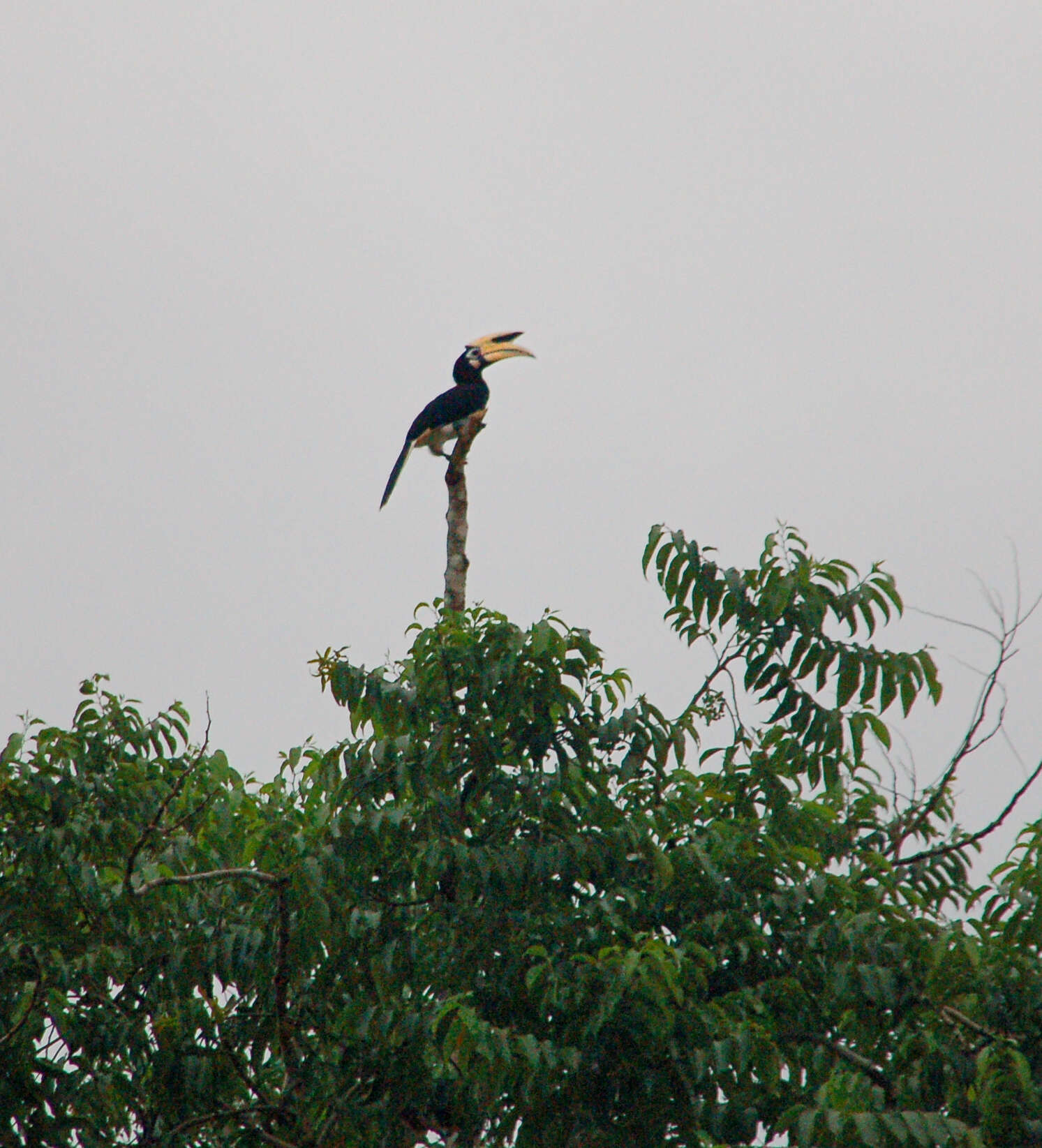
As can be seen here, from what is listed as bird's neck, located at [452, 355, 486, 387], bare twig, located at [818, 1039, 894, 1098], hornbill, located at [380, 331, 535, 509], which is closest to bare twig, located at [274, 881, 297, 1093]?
bare twig, located at [818, 1039, 894, 1098]

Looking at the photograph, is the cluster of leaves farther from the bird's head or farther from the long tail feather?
the bird's head

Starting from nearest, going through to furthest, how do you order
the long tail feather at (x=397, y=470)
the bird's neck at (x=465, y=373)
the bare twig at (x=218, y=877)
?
the bare twig at (x=218, y=877) < the long tail feather at (x=397, y=470) < the bird's neck at (x=465, y=373)

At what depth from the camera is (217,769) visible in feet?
15.6

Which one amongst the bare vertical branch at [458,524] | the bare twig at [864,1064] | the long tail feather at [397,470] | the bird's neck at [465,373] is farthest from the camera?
the bird's neck at [465,373]

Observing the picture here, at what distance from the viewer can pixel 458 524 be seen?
5285 mm

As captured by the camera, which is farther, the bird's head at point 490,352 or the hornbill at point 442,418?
the bird's head at point 490,352

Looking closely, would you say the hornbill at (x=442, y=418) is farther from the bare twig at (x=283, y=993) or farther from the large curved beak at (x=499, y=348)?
the bare twig at (x=283, y=993)

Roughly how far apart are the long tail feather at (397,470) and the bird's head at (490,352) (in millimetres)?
1307

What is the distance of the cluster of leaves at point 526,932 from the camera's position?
2990 mm

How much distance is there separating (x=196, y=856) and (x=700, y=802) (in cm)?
154

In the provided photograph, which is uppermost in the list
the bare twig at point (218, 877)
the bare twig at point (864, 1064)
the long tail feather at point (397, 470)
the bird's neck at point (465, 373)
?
the bird's neck at point (465, 373)

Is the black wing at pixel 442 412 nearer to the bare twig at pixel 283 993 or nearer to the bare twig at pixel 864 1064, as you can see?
the bare twig at pixel 283 993

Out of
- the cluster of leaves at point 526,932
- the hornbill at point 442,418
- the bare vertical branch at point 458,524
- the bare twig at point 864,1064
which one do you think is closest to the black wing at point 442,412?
the hornbill at point 442,418

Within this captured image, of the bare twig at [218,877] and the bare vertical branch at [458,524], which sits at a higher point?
the bare vertical branch at [458,524]
